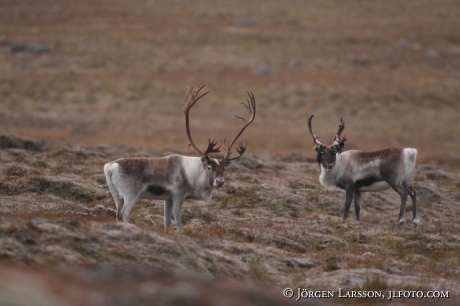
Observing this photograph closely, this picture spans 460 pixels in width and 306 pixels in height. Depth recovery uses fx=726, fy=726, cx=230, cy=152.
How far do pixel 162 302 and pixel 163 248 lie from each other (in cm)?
415

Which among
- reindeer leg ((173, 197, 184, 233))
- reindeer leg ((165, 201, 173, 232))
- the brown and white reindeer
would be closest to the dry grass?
reindeer leg ((173, 197, 184, 233))

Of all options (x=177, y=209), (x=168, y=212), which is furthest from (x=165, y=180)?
(x=168, y=212)

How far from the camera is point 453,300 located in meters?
12.6

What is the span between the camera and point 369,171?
22922mm

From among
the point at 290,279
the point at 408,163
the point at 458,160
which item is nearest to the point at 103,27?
the point at 458,160

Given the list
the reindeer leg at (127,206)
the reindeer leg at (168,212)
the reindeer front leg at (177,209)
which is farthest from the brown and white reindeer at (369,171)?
the reindeer leg at (127,206)

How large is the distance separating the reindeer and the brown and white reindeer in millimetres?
5593

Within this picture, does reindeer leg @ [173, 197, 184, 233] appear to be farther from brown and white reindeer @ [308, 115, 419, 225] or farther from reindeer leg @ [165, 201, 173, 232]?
brown and white reindeer @ [308, 115, 419, 225]

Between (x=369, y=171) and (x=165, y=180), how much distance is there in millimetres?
7550

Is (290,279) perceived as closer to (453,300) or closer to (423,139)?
(453,300)

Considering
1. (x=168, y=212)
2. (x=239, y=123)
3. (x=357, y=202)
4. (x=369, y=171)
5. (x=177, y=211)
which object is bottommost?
(x=239, y=123)

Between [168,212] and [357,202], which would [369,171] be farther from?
[168,212]

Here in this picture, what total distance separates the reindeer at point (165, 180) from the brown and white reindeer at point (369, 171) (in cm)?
559

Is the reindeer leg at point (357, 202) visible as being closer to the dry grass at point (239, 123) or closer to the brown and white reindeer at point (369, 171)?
the brown and white reindeer at point (369, 171)
